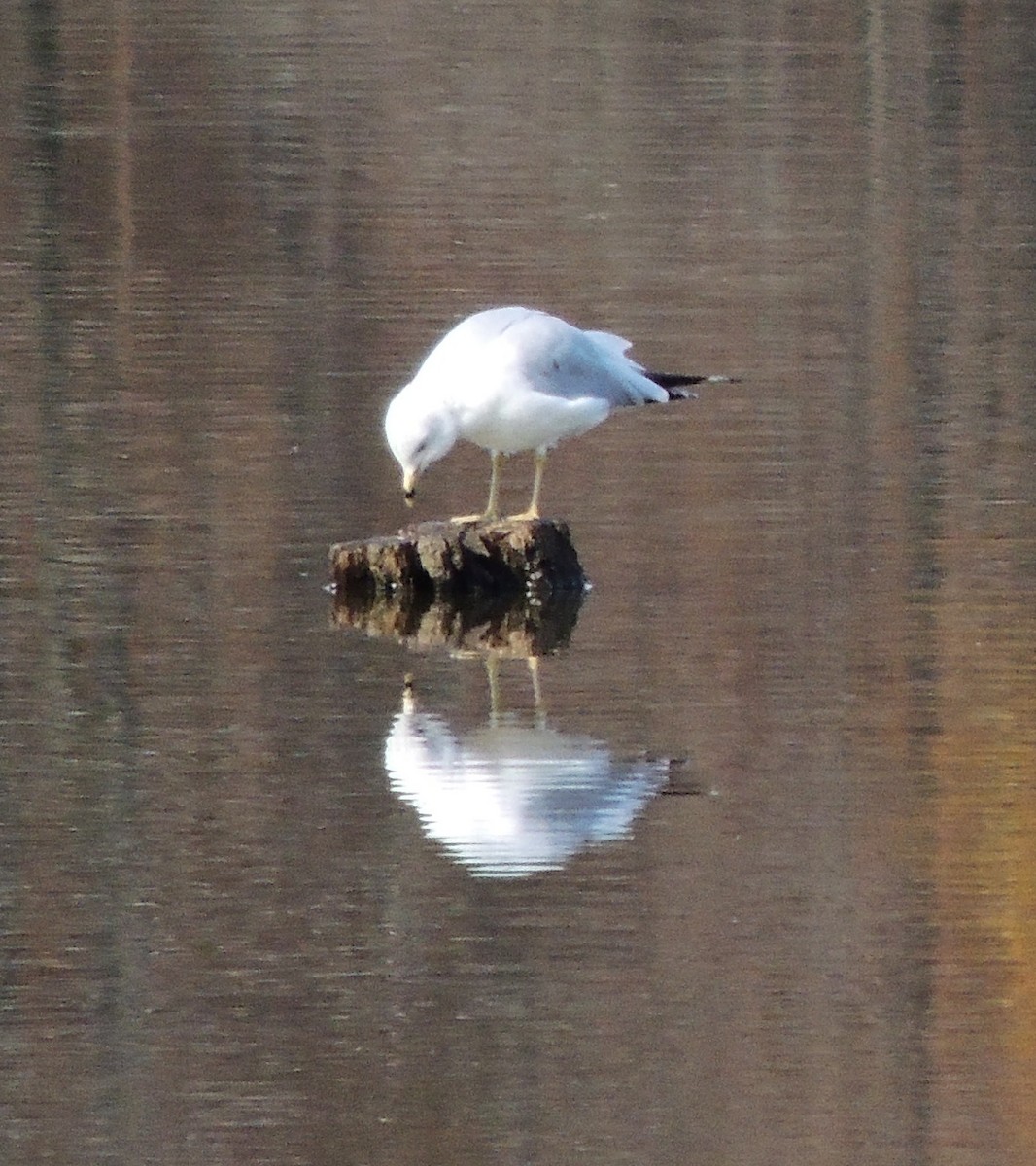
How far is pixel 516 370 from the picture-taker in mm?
7660

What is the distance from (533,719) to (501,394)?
125 cm

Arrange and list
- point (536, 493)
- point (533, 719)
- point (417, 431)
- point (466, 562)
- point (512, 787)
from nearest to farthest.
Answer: point (512, 787)
point (533, 719)
point (417, 431)
point (466, 562)
point (536, 493)

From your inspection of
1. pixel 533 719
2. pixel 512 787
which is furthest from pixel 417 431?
pixel 512 787

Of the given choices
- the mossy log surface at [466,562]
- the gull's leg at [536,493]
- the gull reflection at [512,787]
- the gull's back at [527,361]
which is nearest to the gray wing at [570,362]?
the gull's back at [527,361]

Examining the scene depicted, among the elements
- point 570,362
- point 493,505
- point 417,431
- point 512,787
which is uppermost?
point 570,362

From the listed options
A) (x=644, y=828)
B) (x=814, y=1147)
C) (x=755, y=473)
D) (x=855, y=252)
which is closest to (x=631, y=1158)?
(x=814, y=1147)

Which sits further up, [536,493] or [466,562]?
[536,493]

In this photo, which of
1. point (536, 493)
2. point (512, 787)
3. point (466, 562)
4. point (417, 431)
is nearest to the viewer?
point (512, 787)

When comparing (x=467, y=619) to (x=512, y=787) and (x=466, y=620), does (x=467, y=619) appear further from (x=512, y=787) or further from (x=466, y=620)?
(x=512, y=787)

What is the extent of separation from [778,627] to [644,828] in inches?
63.6

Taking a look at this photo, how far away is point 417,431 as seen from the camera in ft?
24.7

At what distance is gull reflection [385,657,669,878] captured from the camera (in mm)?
5660

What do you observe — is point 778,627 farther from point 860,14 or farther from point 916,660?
point 860,14

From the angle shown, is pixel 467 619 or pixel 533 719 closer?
pixel 533 719
